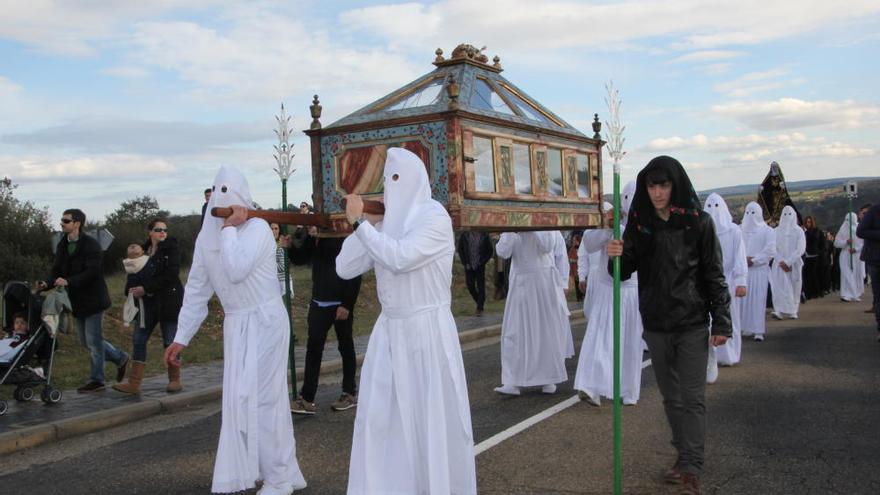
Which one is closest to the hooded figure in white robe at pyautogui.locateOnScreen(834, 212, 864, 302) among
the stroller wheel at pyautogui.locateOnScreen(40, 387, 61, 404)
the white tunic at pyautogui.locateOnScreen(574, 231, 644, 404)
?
the white tunic at pyautogui.locateOnScreen(574, 231, 644, 404)

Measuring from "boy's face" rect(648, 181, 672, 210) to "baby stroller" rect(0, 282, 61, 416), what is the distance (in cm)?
662

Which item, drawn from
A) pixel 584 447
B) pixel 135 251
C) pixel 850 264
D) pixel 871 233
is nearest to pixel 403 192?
pixel 584 447

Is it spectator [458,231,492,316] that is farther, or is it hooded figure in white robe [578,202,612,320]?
spectator [458,231,492,316]

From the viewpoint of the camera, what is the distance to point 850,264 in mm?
21891

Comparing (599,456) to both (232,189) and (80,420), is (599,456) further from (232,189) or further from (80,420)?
(80,420)

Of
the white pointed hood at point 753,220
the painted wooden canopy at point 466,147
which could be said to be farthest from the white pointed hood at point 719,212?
the white pointed hood at point 753,220

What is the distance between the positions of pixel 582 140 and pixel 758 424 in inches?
113

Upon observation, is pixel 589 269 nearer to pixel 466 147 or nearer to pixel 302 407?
pixel 302 407

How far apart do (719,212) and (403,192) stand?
20.8ft

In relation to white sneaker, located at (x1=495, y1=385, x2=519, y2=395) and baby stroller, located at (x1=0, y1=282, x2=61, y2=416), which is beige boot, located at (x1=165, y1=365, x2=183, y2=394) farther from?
white sneaker, located at (x1=495, y1=385, x2=519, y2=395)

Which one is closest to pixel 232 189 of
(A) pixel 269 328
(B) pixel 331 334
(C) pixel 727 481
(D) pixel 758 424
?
(A) pixel 269 328

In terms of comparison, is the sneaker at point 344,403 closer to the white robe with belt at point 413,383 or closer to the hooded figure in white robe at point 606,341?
the hooded figure in white robe at point 606,341

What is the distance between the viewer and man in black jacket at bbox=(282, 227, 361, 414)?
8664 mm

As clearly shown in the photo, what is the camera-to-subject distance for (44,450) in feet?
25.5
